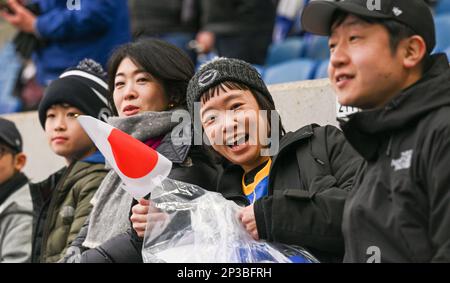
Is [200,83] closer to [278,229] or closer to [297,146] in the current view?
[297,146]

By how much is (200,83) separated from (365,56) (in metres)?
0.75

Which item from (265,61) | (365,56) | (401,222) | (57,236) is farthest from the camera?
(265,61)

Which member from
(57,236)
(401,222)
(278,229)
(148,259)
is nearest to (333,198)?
(278,229)

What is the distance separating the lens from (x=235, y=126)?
3168mm

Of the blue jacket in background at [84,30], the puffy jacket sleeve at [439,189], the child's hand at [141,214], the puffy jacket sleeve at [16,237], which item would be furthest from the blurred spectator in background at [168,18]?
the puffy jacket sleeve at [439,189]

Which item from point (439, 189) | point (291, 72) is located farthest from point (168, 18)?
point (439, 189)

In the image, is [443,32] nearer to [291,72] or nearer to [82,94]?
[291,72]

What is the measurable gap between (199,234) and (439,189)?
0.81m

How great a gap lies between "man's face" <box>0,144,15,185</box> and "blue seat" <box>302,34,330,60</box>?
2.36 metres

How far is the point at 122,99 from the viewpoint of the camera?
3.68m

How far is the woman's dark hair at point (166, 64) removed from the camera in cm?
366

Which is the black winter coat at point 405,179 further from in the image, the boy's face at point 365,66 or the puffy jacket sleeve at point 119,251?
the puffy jacket sleeve at point 119,251

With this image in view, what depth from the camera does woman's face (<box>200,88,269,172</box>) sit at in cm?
317
